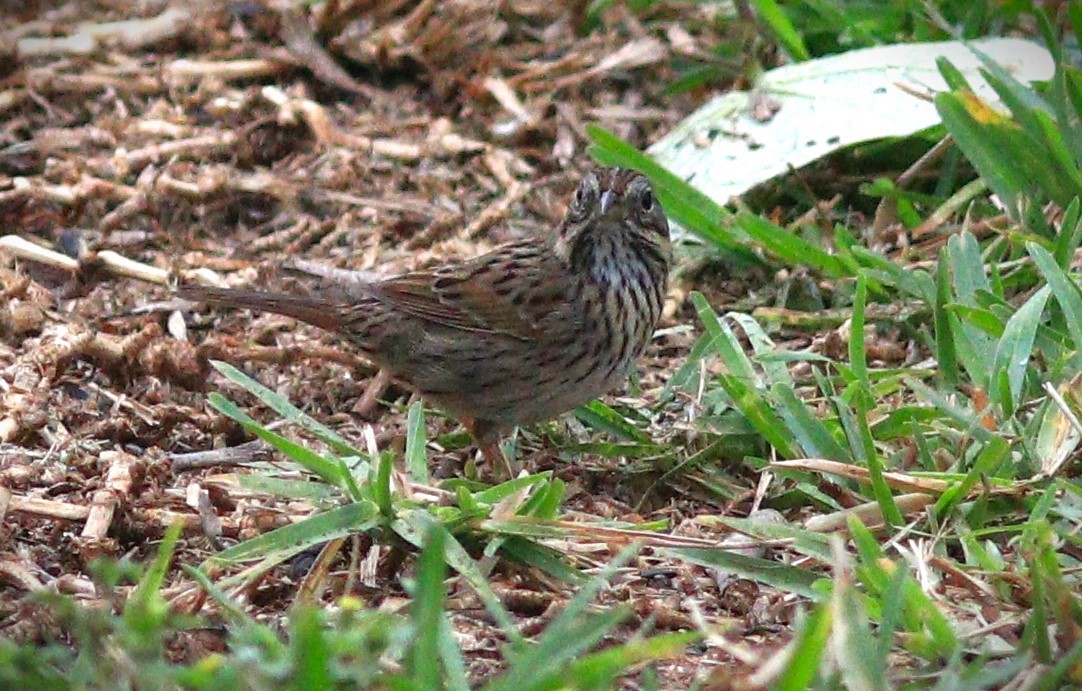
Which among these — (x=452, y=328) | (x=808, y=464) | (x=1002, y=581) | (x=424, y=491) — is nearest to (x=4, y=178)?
(x=452, y=328)

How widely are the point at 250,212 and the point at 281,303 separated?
1.04m

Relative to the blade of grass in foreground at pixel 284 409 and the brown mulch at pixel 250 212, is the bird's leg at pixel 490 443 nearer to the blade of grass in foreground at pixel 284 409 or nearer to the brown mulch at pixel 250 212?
the brown mulch at pixel 250 212

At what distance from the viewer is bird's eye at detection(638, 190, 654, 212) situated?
4.57 m

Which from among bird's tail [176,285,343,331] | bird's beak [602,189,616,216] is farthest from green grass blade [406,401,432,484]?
bird's beak [602,189,616,216]

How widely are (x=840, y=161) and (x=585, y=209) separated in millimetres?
1297

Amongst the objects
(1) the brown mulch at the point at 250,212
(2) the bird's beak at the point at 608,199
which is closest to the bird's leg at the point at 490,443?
(1) the brown mulch at the point at 250,212

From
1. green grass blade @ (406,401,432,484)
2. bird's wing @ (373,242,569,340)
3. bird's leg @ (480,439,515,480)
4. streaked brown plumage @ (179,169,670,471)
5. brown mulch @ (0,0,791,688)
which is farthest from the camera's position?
bird's wing @ (373,242,569,340)

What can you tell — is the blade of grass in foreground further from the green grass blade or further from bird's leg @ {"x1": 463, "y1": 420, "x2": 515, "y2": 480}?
bird's leg @ {"x1": 463, "y1": 420, "x2": 515, "y2": 480}

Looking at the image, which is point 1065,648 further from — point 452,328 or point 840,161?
point 840,161

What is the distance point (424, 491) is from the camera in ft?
12.0

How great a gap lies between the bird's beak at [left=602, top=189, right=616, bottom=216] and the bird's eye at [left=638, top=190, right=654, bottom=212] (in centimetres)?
10

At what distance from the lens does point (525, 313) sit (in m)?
4.59

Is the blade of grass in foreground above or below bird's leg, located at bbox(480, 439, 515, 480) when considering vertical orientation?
above

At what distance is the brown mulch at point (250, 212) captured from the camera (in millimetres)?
3707
